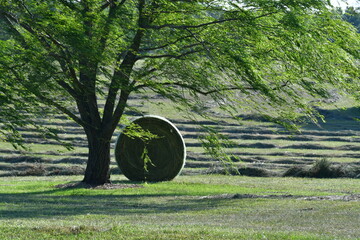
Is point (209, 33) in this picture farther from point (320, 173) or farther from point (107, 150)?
point (320, 173)

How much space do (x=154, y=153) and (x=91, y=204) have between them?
336 inches

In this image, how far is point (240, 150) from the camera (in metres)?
36.4

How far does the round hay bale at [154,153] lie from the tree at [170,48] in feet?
8.11

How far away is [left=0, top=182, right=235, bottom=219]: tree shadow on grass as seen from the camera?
611 inches

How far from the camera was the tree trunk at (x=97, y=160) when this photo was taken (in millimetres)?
22953

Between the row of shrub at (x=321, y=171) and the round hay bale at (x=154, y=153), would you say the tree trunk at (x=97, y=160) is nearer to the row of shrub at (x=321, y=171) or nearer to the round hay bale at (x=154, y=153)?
the round hay bale at (x=154, y=153)

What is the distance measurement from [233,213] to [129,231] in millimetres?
4878

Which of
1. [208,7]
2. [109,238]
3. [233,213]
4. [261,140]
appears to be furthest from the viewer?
[261,140]

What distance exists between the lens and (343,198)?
18234 millimetres

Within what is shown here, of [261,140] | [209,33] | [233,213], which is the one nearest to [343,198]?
[233,213]

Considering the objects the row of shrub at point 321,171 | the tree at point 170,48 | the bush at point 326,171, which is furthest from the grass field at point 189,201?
the tree at point 170,48

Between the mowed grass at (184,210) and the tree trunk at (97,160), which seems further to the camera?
the tree trunk at (97,160)

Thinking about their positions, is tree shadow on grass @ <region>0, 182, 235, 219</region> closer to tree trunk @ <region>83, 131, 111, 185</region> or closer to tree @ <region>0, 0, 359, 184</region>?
tree trunk @ <region>83, 131, 111, 185</region>

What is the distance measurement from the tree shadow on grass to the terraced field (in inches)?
200
